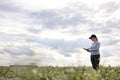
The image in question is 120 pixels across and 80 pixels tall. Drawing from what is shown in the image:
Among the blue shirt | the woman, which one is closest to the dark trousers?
the woman

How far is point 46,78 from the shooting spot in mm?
11672

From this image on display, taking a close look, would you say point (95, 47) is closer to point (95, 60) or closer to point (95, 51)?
point (95, 51)

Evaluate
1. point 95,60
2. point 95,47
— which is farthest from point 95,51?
point 95,60

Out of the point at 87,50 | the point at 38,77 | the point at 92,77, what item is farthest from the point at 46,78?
the point at 87,50

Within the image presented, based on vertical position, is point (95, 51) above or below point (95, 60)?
above

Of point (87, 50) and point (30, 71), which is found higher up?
point (87, 50)

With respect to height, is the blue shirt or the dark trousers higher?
the blue shirt

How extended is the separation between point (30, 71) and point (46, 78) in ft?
2.59

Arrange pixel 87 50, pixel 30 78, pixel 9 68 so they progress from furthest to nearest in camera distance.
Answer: pixel 9 68 → pixel 87 50 → pixel 30 78

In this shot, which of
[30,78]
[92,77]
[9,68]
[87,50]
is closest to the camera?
[92,77]

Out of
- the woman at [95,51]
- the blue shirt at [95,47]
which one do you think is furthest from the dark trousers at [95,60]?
the blue shirt at [95,47]

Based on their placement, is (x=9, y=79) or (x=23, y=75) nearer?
(x=23, y=75)

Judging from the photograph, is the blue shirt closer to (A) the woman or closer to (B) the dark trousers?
(A) the woman

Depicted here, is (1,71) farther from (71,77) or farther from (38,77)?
(71,77)
